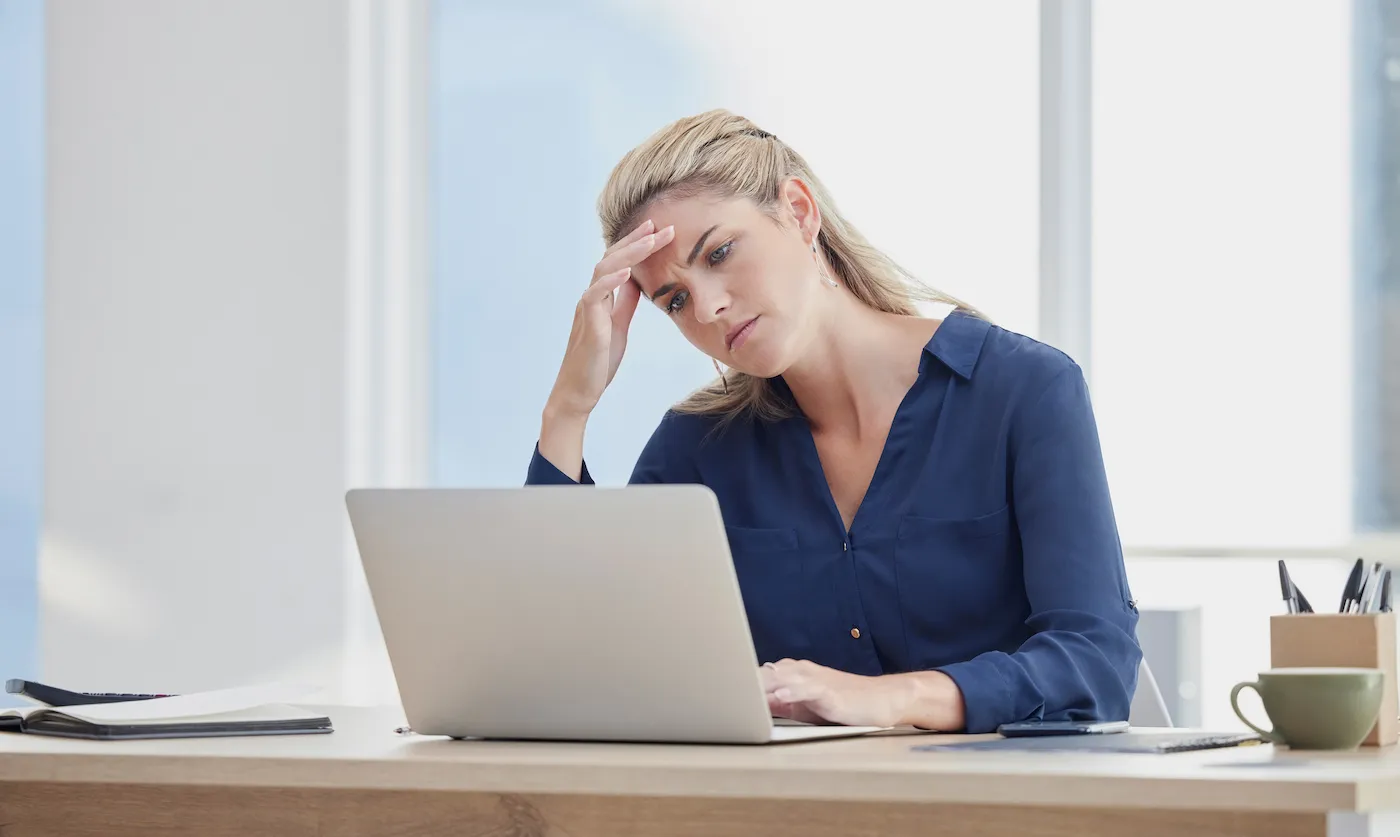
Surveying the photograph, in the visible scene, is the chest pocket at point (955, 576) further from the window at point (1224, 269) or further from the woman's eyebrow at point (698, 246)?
the window at point (1224, 269)

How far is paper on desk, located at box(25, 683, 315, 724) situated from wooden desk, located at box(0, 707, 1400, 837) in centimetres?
6

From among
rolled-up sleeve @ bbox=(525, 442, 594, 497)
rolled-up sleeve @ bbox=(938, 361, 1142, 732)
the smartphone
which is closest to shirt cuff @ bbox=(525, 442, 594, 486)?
rolled-up sleeve @ bbox=(525, 442, 594, 497)

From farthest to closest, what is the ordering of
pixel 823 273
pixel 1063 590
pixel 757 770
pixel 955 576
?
pixel 823 273
pixel 955 576
pixel 1063 590
pixel 757 770

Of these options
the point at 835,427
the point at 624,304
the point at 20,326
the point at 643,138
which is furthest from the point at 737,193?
the point at 20,326

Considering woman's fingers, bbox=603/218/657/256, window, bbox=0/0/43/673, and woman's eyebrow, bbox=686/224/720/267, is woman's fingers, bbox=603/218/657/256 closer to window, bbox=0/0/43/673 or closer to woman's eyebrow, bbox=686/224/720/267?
woman's eyebrow, bbox=686/224/720/267

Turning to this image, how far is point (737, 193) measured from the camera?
5.99 feet

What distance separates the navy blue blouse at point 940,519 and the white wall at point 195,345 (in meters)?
1.61

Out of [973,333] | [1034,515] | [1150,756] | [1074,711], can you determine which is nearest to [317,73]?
[973,333]

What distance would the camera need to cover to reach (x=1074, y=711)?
1.38 meters

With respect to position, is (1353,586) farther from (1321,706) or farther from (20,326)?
(20,326)

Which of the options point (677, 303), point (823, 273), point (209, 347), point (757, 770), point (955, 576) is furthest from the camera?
point (209, 347)

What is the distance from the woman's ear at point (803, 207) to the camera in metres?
1.89

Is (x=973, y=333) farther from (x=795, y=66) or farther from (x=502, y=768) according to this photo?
(x=795, y=66)

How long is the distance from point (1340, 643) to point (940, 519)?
0.54m
